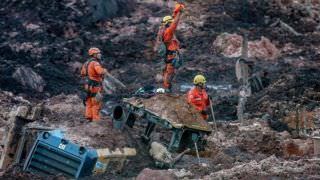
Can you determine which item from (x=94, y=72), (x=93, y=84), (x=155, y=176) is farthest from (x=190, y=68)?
(x=155, y=176)

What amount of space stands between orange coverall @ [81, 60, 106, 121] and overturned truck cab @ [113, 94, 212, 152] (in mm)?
1611

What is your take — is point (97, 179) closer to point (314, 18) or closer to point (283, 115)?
point (283, 115)

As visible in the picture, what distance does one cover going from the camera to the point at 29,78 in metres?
18.3

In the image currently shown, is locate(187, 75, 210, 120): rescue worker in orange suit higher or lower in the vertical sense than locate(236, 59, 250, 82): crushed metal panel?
higher

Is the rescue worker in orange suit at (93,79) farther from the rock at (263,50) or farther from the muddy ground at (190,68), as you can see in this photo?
the rock at (263,50)

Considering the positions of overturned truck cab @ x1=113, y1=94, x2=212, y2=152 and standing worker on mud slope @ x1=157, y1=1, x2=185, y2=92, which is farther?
standing worker on mud slope @ x1=157, y1=1, x2=185, y2=92

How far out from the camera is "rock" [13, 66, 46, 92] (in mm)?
18141

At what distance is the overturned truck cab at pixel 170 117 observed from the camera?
1132cm

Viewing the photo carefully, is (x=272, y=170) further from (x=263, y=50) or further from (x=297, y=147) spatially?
(x=263, y=50)

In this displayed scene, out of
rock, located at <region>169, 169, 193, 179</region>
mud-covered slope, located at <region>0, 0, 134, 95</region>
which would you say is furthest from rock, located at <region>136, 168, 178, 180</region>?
mud-covered slope, located at <region>0, 0, 134, 95</region>

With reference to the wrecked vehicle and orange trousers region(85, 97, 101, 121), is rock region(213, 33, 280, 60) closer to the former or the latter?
orange trousers region(85, 97, 101, 121)

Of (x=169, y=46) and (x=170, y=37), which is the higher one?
(x=170, y=37)

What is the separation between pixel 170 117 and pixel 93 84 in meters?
2.69

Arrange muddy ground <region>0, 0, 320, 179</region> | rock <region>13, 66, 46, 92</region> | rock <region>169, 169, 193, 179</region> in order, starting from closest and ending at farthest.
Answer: rock <region>169, 169, 193, 179</region> < muddy ground <region>0, 0, 320, 179</region> < rock <region>13, 66, 46, 92</region>
